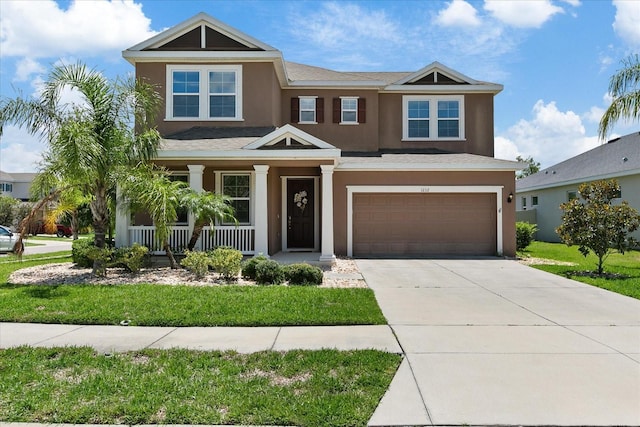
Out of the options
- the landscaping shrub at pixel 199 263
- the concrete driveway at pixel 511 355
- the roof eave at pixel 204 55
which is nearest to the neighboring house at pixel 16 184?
the roof eave at pixel 204 55

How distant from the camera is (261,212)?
40.3 ft

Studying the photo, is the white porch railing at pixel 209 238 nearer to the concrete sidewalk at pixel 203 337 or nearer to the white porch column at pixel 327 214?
the white porch column at pixel 327 214

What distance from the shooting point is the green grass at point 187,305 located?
635 cm

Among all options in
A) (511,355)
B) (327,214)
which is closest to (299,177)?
Result: (327,214)

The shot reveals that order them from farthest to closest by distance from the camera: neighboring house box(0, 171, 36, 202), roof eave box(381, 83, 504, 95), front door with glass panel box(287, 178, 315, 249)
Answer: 1. neighboring house box(0, 171, 36, 202)
2. roof eave box(381, 83, 504, 95)
3. front door with glass panel box(287, 178, 315, 249)

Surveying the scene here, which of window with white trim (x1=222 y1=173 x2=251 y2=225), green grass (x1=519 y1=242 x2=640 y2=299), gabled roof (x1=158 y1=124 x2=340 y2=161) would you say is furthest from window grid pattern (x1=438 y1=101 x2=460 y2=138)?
window with white trim (x1=222 y1=173 x2=251 y2=225)

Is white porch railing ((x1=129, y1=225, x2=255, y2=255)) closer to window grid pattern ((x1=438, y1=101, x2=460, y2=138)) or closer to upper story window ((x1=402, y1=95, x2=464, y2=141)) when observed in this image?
upper story window ((x1=402, y1=95, x2=464, y2=141))

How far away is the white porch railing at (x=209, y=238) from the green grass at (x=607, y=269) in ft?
28.0

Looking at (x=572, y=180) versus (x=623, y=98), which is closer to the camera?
(x=623, y=98)

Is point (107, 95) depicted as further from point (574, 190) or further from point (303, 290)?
point (574, 190)

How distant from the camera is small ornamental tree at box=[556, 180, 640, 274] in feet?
35.5

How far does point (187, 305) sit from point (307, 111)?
11.0 m

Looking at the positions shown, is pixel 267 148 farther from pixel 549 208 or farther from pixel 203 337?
pixel 549 208

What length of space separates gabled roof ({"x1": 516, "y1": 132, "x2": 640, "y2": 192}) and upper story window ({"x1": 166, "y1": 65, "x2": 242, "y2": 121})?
54.4 ft
